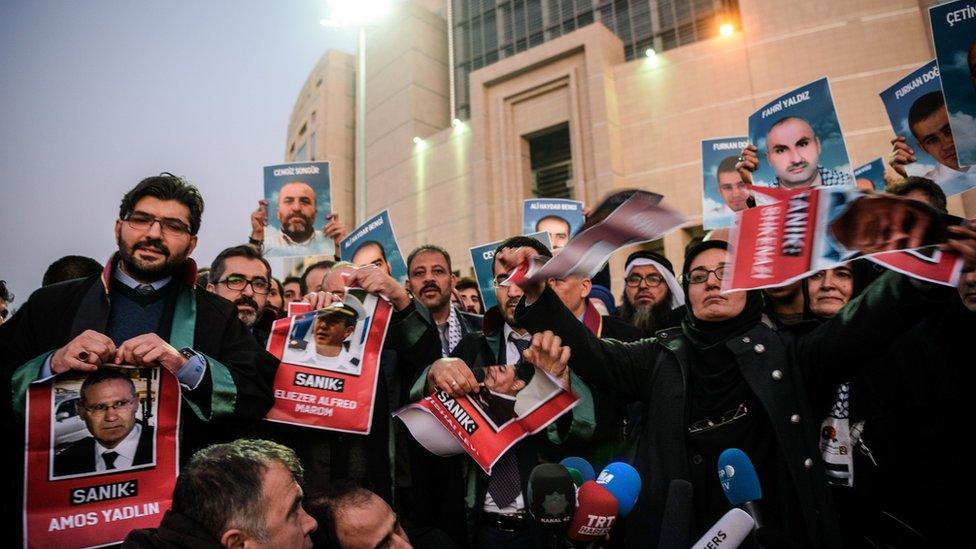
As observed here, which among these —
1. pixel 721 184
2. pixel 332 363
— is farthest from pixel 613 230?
pixel 721 184

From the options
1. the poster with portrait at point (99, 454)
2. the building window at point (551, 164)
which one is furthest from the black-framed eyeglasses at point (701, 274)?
the building window at point (551, 164)

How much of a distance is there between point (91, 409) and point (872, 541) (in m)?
3.17

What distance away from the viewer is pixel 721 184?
6082mm

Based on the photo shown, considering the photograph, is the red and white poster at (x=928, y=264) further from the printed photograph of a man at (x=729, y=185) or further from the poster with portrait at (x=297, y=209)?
the poster with portrait at (x=297, y=209)

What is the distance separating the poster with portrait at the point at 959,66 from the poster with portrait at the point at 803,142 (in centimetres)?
111

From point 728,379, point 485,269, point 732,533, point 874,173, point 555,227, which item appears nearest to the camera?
point 732,533

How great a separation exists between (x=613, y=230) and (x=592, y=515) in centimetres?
98

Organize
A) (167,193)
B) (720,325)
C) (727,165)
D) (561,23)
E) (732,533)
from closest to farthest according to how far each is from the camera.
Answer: (732,533) < (720,325) < (167,193) < (727,165) < (561,23)

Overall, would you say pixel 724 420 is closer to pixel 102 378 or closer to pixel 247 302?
pixel 102 378

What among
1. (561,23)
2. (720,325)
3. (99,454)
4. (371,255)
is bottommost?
(99,454)

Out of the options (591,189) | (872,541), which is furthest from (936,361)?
(591,189)

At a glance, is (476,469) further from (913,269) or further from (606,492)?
(913,269)

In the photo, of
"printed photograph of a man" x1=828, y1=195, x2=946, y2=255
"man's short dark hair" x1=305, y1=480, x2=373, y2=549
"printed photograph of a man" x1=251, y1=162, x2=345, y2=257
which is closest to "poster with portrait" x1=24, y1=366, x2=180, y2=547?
"man's short dark hair" x1=305, y1=480, x2=373, y2=549

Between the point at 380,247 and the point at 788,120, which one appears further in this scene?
the point at 380,247
